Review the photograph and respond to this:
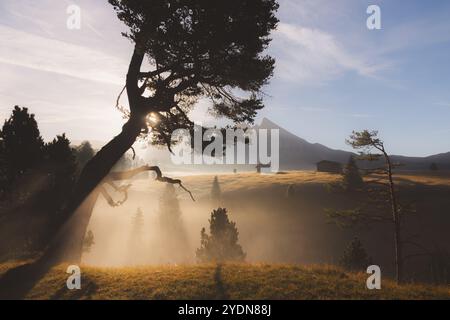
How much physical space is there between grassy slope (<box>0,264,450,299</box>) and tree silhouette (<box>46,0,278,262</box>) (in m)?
3.44

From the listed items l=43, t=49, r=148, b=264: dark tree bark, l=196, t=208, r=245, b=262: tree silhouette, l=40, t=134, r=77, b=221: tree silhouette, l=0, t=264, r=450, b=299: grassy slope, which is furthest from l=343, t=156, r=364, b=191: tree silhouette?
l=43, t=49, r=148, b=264: dark tree bark

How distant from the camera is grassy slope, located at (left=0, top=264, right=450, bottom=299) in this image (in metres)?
9.91

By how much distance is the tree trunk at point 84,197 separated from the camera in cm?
1397

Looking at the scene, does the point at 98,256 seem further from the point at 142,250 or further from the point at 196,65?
the point at 196,65

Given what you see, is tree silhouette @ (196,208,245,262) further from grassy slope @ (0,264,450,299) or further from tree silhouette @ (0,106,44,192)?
grassy slope @ (0,264,450,299)

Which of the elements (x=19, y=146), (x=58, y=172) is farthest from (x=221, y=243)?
(x=19, y=146)

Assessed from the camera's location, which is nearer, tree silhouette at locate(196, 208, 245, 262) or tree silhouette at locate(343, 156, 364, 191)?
tree silhouette at locate(196, 208, 245, 262)

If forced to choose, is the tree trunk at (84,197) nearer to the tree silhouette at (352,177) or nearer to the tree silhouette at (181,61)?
the tree silhouette at (181,61)

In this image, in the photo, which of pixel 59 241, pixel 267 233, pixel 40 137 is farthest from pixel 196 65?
pixel 267 233

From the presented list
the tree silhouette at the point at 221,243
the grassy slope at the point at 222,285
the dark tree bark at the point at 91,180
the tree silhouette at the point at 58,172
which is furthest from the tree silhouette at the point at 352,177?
the dark tree bark at the point at 91,180

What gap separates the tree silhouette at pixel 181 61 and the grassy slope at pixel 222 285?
3441 mm

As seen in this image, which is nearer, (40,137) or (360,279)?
(360,279)
